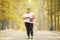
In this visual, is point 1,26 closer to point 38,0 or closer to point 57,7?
point 57,7

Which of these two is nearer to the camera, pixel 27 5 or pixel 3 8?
pixel 3 8

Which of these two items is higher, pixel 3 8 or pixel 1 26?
pixel 3 8

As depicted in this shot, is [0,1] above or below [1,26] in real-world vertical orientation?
above

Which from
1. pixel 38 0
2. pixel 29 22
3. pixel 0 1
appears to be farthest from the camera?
pixel 38 0

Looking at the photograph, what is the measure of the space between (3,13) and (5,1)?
1.80 m

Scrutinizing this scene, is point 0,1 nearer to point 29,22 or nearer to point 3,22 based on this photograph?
point 3,22

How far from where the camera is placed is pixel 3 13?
3847 cm

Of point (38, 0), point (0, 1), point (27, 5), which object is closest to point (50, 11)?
point (0, 1)

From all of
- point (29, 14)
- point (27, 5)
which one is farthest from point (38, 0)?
point (29, 14)

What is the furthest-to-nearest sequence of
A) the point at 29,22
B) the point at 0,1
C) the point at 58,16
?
the point at 0,1 < the point at 58,16 < the point at 29,22

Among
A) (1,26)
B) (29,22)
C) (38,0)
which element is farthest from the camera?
(38,0)

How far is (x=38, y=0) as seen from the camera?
5178 cm

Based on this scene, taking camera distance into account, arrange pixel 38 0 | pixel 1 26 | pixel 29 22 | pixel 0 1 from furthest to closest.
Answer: pixel 38 0 → pixel 1 26 → pixel 0 1 → pixel 29 22

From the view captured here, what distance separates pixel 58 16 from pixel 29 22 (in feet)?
57.1
